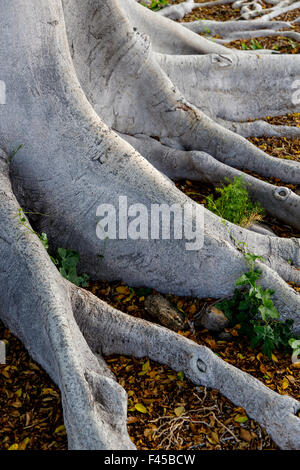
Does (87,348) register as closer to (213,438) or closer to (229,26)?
(213,438)

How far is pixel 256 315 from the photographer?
377 centimetres

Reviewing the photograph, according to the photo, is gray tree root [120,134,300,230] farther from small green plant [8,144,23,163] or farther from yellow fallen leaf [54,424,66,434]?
yellow fallen leaf [54,424,66,434]

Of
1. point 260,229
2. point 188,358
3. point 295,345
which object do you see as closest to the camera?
point 188,358

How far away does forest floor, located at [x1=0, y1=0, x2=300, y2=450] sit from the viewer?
306cm

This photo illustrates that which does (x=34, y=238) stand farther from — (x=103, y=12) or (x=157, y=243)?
(x=103, y=12)

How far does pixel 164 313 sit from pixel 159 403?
72cm

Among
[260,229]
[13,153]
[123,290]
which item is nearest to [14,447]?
[123,290]

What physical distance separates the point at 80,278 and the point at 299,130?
3.38 meters

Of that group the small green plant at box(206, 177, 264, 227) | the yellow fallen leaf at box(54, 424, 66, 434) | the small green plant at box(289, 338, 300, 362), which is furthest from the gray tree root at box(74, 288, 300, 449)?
the small green plant at box(206, 177, 264, 227)

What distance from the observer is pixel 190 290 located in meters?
4.04

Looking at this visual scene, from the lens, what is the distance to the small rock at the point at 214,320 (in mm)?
3811

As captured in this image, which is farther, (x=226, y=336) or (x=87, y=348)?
(x=226, y=336)

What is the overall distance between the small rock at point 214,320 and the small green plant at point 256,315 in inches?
1.4

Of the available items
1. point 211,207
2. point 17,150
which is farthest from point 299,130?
point 17,150
